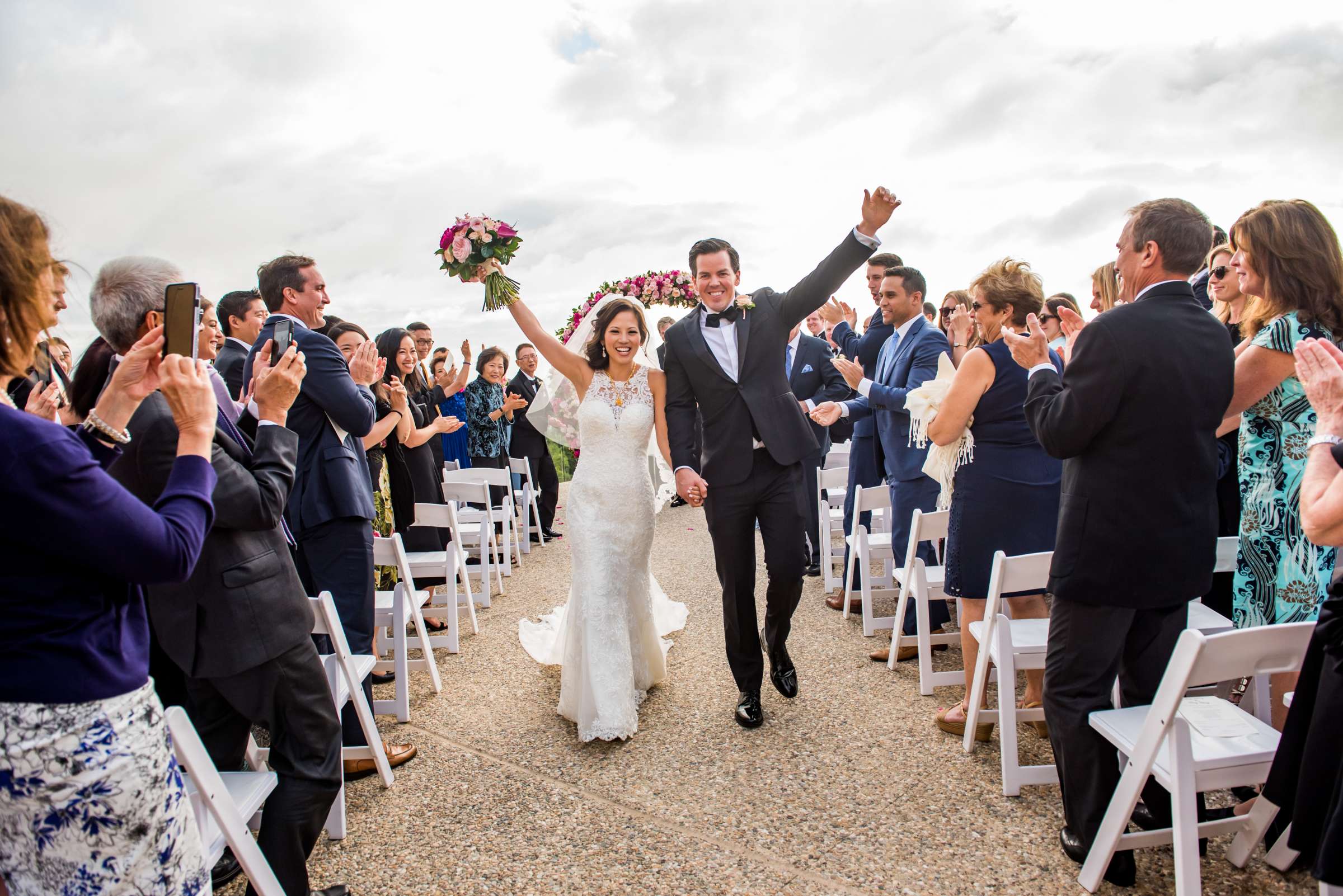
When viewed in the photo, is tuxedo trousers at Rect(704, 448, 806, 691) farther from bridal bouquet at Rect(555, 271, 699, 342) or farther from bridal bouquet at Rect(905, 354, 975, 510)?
bridal bouquet at Rect(555, 271, 699, 342)

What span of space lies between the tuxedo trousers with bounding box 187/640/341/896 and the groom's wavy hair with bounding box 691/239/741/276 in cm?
272

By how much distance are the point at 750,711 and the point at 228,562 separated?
267 centimetres

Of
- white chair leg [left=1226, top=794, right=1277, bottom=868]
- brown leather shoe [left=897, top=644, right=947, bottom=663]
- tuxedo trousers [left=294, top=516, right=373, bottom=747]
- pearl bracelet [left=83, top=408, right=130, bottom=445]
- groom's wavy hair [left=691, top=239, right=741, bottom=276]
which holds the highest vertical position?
groom's wavy hair [left=691, top=239, right=741, bottom=276]

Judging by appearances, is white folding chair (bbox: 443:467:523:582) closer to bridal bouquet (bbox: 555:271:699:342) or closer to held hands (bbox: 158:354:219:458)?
bridal bouquet (bbox: 555:271:699:342)

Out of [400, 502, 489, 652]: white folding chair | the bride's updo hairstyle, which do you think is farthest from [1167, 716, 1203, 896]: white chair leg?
[400, 502, 489, 652]: white folding chair

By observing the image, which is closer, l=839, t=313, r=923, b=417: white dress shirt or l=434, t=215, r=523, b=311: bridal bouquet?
l=434, t=215, r=523, b=311: bridal bouquet

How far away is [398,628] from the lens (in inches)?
163

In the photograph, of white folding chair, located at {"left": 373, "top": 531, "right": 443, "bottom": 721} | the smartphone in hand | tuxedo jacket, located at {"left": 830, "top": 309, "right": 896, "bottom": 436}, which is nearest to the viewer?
the smartphone in hand

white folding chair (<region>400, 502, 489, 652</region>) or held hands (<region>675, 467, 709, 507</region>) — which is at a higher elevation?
held hands (<region>675, 467, 709, 507</region>)

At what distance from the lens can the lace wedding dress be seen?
13.2 ft

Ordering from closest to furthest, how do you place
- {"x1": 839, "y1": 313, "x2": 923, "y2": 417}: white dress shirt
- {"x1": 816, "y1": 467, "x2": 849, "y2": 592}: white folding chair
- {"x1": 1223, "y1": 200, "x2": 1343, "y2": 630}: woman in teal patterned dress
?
{"x1": 1223, "y1": 200, "x2": 1343, "y2": 630}: woman in teal patterned dress
{"x1": 839, "y1": 313, "x2": 923, "y2": 417}: white dress shirt
{"x1": 816, "y1": 467, "x2": 849, "y2": 592}: white folding chair

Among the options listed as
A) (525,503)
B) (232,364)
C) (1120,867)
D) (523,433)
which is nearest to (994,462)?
(1120,867)

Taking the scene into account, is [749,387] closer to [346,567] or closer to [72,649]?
[346,567]

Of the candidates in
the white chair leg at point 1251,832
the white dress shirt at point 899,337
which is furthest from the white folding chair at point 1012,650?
the white dress shirt at point 899,337
